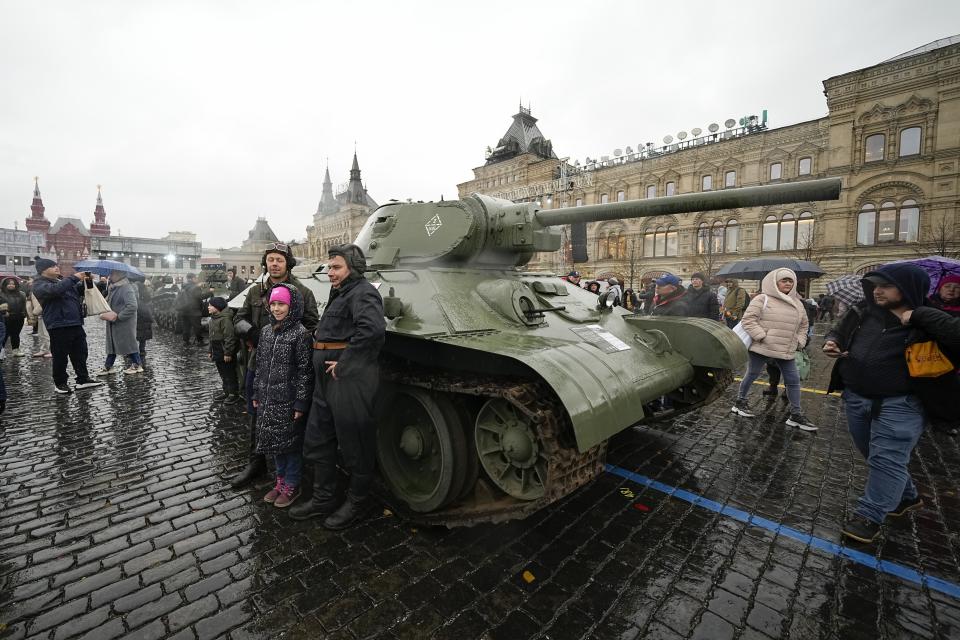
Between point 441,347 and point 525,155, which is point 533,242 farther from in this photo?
point 525,155

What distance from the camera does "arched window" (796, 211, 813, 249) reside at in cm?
2949

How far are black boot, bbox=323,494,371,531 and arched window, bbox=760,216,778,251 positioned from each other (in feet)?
115

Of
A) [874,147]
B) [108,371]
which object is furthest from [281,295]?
[874,147]

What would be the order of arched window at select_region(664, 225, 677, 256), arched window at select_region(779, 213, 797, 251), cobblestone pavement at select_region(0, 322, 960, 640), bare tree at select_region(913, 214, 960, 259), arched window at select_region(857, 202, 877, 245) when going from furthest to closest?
arched window at select_region(664, 225, 677, 256), arched window at select_region(779, 213, 797, 251), arched window at select_region(857, 202, 877, 245), bare tree at select_region(913, 214, 960, 259), cobblestone pavement at select_region(0, 322, 960, 640)

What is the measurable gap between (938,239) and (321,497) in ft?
114

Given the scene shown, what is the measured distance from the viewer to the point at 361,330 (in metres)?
3.44

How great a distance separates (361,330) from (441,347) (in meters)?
0.68

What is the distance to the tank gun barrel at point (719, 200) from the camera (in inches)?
133

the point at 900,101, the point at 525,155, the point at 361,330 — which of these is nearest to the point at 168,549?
the point at 361,330

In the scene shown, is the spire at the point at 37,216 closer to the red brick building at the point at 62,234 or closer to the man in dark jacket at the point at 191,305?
the red brick building at the point at 62,234

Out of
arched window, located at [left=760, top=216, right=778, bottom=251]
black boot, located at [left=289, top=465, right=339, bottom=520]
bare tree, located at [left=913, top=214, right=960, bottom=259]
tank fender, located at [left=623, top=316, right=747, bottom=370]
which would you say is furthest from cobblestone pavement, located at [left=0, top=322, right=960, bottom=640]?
arched window, located at [left=760, top=216, right=778, bottom=251]

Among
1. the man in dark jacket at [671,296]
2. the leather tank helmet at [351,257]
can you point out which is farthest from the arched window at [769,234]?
the leather tank helmet at [351,257]

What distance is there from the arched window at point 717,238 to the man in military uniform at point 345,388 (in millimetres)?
34422

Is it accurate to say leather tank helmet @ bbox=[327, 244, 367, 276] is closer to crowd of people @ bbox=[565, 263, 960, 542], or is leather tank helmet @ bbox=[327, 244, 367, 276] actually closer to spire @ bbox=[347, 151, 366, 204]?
crowd of people @ bbox=[565, 263, 960, 542]
